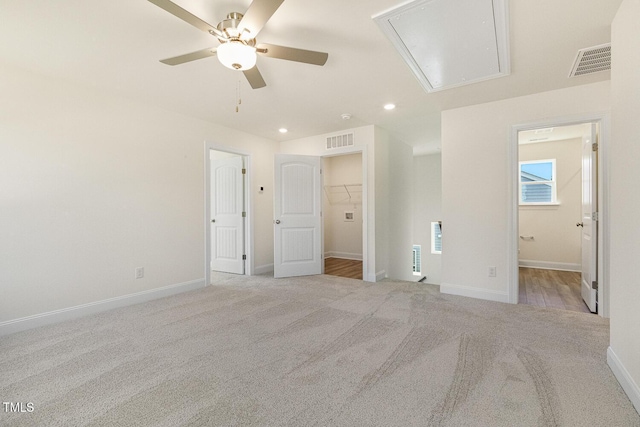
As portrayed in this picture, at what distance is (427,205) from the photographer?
23.0 ft

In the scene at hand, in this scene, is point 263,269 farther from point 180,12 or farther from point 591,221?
point 591,221

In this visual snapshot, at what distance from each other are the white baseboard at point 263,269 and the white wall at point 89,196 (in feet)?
3.36

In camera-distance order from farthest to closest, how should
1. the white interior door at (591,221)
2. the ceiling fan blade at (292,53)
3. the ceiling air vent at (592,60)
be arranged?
the white interior door at (591,221) → the ceiling air vent at (592,60) → the ceiling fan blade at (292,53)

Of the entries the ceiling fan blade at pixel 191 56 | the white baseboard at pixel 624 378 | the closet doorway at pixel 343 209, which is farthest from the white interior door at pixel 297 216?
the white baseboard at pixel 624 378

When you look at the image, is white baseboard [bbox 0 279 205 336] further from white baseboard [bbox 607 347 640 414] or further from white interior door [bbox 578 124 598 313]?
white interior door [bbox 578 124 598 313]

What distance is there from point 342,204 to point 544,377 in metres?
5.51

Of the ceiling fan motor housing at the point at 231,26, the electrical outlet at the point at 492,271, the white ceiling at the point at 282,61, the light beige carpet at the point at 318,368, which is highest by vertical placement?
the white ceiling at the point at 282,61

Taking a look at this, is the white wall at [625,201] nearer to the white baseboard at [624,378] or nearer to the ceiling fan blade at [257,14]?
the white baseboard at [624,378]

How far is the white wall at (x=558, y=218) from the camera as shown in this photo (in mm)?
5270

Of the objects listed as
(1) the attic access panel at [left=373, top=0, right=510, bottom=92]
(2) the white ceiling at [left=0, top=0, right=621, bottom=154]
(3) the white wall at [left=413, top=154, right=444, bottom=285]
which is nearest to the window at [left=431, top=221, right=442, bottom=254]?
(3) the white wall at [left=413, top=154, right=444, bottom=285]

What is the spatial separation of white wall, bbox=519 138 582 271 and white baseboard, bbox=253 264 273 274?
16.5ft

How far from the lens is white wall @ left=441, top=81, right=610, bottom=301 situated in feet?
10.6

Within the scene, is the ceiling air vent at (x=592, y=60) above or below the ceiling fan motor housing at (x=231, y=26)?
above

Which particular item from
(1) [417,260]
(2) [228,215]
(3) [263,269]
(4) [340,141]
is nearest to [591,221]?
(4) [340,141]
